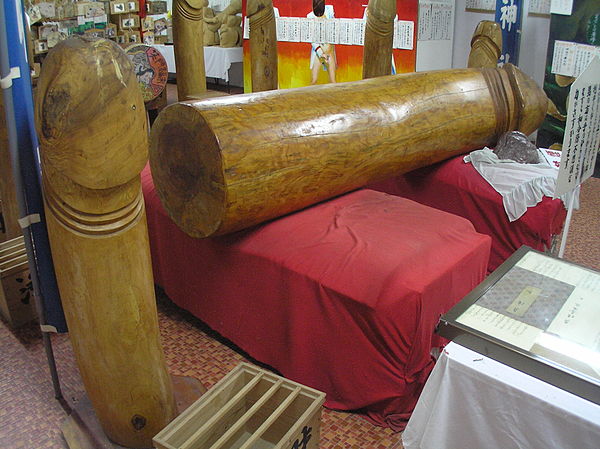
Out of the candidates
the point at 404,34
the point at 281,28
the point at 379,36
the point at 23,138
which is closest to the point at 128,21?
the point at 281,28

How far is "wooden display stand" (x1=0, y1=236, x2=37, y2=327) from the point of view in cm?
261

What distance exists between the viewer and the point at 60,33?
6.34 meters

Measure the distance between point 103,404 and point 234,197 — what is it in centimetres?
88

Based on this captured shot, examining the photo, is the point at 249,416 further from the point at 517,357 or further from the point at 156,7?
the point at 156,7

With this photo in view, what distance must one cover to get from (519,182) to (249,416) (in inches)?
79.8

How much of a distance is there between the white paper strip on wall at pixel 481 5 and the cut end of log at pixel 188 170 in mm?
4316

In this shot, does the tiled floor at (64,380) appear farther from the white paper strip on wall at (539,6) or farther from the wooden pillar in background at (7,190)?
the white paper strip on wall at (539,6)

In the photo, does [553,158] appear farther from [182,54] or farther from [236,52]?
[236,52]

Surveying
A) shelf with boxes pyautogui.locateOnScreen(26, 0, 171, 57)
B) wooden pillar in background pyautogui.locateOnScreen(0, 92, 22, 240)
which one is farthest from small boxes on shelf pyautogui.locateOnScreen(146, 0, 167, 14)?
wooden pillar in background pyautogui.locateOnScreen(0, 92, 22, 240)

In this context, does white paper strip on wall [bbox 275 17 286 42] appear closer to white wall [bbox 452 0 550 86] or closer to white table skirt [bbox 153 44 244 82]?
white table skirt [bbox 153 44 244 82]

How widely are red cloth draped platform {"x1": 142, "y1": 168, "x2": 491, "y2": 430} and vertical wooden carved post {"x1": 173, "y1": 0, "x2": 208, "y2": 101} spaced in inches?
73.4

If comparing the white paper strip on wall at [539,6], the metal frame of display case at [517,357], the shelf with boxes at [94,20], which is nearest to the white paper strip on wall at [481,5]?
the white paper strip on wall at [539,6]

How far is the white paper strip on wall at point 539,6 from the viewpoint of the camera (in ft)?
16.8

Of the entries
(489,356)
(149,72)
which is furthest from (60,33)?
(489,356)
